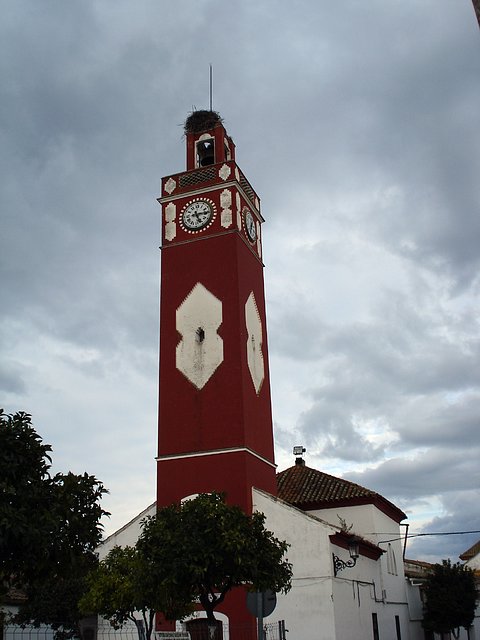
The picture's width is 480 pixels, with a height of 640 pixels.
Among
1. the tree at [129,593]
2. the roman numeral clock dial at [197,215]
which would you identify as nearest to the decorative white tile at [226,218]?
the roman numeral clock dial at [197,215]

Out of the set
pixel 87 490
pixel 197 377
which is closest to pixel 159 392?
pixel 197 377

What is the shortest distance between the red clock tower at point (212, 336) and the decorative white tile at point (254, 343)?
0.04 metres

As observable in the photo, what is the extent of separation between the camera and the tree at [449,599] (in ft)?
104

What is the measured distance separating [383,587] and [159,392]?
12.6 m

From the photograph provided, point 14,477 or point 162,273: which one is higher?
point 162,273

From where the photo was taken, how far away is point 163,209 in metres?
26.6

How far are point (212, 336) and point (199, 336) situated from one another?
1.74 ft

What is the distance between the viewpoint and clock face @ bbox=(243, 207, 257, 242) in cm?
2659

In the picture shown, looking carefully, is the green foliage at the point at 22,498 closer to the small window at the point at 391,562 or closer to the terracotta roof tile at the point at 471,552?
the small window at the point at 391,562

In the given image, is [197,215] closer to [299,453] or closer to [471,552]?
[299,453]

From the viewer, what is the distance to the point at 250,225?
88.7 ft

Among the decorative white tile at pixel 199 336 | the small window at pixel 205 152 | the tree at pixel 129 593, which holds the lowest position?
the tree at pixel 129 593

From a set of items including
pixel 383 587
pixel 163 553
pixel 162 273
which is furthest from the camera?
pixel 383 587

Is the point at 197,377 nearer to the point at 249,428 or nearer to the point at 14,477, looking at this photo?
the point at 249,428
